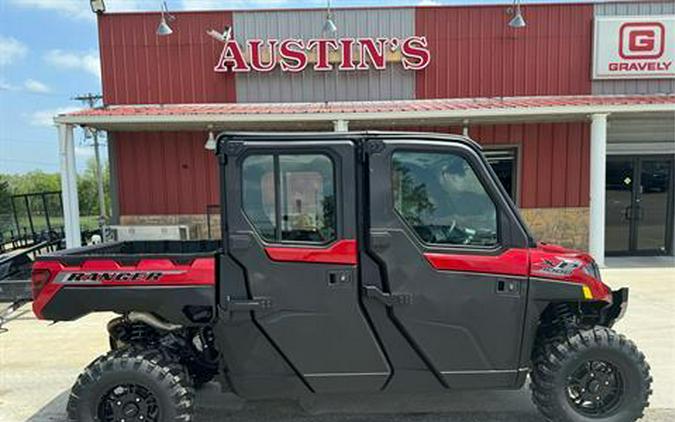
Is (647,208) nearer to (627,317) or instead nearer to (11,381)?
(627,317)

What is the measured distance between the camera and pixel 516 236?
118 inches

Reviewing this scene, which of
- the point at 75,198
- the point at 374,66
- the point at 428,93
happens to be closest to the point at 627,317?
the point at 428,93

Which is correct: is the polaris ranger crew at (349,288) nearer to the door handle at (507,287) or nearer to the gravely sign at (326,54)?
the door handle at (507,287)

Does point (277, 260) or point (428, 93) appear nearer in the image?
point (277, 260)

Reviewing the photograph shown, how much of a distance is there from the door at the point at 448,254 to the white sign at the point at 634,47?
931 centimetres

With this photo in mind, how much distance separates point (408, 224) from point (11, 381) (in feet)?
13.3

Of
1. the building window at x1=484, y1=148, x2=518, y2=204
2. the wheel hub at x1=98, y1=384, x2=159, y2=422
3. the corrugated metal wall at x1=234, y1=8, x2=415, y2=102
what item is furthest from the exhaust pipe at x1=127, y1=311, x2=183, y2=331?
Answer: the building window at x1=484, y1=148, x2=518, y2=204

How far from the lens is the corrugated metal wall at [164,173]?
10.5 m

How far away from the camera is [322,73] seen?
10.4m

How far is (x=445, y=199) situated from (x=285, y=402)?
2166mm

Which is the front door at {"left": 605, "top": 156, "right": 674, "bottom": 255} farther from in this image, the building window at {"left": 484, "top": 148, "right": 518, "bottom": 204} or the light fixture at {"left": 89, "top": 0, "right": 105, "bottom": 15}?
the light fixture at {"left": 89, "top": 0, "right": 105, "bottom": 15}

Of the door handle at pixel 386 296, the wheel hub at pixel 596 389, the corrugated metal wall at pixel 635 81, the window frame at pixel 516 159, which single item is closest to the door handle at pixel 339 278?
the door handle at pixel 386 296

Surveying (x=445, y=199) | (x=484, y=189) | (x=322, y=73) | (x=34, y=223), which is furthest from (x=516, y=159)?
(x=34, y=223)

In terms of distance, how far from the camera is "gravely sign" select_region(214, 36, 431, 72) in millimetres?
10195
